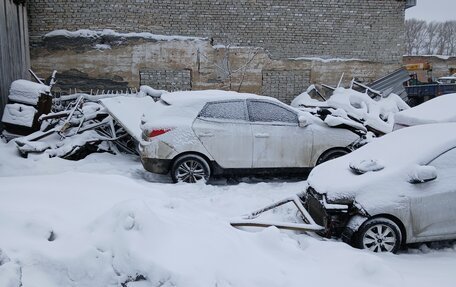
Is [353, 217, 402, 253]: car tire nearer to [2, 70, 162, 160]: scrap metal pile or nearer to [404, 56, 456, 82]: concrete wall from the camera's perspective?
[2, 70, 162, 160]: scrap metal pile

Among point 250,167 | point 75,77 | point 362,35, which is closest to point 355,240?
point 250,167

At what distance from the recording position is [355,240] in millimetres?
4480

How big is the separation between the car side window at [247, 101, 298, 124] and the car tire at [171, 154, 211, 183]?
1138mm

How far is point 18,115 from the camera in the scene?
8.52m

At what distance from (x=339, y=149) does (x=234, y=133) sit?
6.33 ft

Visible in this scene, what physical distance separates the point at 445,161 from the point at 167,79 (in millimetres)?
10953

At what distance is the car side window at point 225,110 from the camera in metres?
6.86

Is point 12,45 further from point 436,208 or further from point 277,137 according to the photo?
point 436,208

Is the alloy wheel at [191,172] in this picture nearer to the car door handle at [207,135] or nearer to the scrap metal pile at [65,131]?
the car door handle at [207,135]

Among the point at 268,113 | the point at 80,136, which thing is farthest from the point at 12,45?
the point at 268,113

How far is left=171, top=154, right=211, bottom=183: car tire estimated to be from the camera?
6781 millimetres

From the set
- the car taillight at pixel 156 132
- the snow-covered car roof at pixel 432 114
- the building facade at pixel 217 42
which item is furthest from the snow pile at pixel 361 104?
the car taillight at pixel 156 132

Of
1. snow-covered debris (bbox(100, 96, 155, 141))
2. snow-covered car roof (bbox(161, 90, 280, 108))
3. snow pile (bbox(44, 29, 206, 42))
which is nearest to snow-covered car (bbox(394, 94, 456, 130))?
snow-covered car roof (bbox(161, 90, 280, 108))

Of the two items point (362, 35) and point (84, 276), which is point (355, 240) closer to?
point (84, 276)
